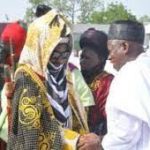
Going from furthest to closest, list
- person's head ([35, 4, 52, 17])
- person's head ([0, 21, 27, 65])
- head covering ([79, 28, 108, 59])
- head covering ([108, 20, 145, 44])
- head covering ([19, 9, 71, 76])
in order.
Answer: head covering ([79, 28, 108, 59]), head covering ([108, 20, 145, 44]), person's head ([0, 21, 27, 65]), person's head ([35, 4, 52, 17]), head covering ([19, 9, 71, 76])

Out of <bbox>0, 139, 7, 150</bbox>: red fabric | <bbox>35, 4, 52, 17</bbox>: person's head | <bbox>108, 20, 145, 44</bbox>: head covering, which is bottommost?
<bbox>0, 139, 7, 150</bbox>: red fabric

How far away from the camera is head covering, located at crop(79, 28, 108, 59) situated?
424 centimetres

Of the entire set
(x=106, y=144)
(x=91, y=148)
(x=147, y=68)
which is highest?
(x=147, y=68)

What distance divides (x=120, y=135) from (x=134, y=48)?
142 centimetres

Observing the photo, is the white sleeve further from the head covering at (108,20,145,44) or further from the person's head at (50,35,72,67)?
the head covering at (108,20,145,44)

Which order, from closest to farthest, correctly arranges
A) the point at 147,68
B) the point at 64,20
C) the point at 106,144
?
the point at 147,68, the point at 106,144, the point at 64,20

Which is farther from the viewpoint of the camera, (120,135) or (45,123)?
(45,123)

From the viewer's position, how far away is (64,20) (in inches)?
138

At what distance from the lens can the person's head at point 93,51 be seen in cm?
415

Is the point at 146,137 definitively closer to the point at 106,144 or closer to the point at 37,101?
the point at 106,144

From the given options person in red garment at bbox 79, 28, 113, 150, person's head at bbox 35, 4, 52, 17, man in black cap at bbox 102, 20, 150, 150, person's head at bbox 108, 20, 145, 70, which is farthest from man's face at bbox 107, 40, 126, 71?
man in black cap at bbox 102, 20, 150, 150

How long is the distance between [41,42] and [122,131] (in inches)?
34.3

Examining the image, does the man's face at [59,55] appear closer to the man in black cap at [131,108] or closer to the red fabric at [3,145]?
the red fabric at [3,145]

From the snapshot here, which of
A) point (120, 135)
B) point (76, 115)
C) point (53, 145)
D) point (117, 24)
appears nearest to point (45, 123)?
point (53, 145)
